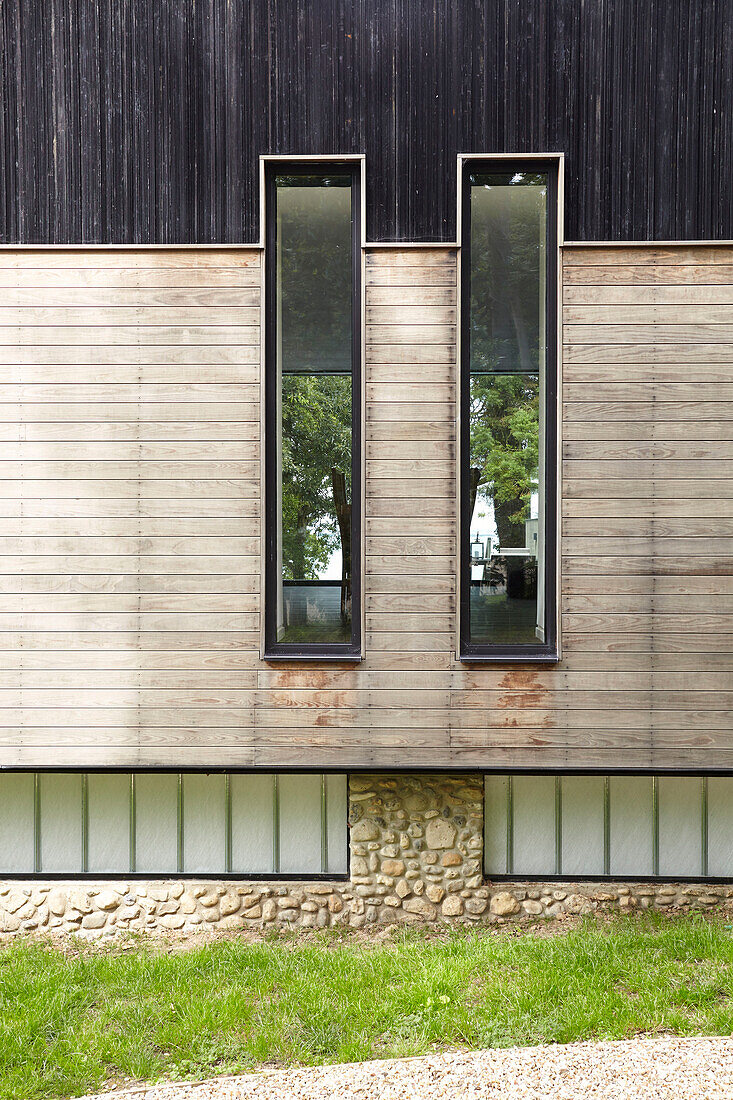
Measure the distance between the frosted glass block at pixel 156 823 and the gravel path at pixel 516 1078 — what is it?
1.64m

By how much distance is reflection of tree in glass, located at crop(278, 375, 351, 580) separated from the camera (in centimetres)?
439

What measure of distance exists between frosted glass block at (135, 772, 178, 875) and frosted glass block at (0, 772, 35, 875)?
2.31 ft

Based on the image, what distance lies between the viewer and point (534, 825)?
456cm

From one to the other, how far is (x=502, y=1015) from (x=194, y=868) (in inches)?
85.9

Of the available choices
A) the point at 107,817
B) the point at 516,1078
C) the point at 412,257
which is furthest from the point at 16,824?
the point at 412,257

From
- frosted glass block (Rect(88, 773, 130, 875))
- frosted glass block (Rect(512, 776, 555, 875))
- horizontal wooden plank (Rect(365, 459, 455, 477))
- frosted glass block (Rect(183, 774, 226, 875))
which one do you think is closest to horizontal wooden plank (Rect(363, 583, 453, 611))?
horizontal wooden plank (Rect(365, 459, 455, 477))

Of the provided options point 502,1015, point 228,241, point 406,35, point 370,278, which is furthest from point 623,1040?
point 406,35

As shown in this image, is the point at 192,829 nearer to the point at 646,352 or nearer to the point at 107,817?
the point at 107,817

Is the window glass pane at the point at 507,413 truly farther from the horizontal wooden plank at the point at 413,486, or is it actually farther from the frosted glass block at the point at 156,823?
the frosted glass block at the point at 156,823

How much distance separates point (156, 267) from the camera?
166 inches

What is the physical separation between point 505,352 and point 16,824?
4416 mm

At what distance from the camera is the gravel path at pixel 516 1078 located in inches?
111

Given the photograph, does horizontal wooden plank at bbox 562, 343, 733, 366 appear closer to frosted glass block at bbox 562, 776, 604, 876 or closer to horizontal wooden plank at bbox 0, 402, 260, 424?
horizontal wooden plank at bbox 0, 402, 260, 424

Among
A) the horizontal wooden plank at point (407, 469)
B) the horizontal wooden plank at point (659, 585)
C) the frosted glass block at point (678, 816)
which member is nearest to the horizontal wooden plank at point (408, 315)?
the horizontal wooden plank at point (407, 469)
